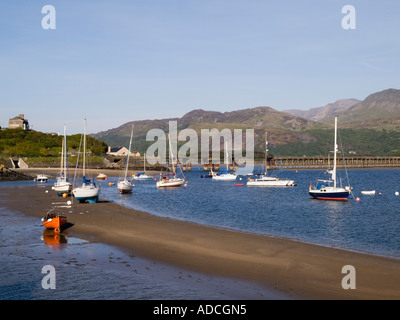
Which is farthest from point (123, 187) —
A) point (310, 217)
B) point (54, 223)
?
point (54, 223)

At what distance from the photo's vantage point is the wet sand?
1784 centimetres

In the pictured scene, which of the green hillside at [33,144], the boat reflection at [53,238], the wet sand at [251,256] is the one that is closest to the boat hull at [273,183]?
the wet sand at [251,256]

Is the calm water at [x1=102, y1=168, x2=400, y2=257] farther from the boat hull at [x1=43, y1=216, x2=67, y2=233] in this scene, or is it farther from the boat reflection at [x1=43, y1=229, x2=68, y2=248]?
the boat reflection at [x1=43, y1=229, x2=68, y2=248]

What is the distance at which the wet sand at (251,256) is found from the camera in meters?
17.8

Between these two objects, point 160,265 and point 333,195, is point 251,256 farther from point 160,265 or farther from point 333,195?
point 333,195

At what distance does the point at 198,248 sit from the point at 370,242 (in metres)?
11.6

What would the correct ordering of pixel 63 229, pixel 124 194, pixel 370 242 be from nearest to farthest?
pixel 370 242
pixel 63 229
pixel 124 194

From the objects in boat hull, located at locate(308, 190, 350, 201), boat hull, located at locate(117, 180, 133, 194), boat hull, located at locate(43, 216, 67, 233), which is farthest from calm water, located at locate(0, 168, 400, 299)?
boat hull, located at locate(117, 180, 133, 194)

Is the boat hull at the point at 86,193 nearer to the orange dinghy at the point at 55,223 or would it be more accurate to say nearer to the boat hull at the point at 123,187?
the orange dinghy at the point at 55,223

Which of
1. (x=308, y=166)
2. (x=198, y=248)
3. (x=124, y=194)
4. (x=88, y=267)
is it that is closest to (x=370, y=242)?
(x=198, y=248)

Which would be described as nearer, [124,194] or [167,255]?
[167,255]

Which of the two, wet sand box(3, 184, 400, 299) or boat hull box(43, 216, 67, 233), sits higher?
boat hull box(43, 216, 67, 233)
